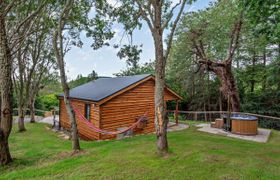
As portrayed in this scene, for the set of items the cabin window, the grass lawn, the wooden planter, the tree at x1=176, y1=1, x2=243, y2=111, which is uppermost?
the tree at x1=176, y1=1, x2=243, y2=111

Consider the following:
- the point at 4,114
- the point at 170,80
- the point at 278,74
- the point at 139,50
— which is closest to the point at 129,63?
the point at 139,50

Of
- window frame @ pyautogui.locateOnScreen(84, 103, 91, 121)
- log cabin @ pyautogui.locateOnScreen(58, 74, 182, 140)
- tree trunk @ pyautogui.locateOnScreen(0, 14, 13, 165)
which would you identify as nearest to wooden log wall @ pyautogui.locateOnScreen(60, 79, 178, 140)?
log cabin @ pyautogui.locateOnScreen(58, 74, 182, 140)

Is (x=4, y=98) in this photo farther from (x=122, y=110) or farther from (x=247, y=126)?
(x=247, y=126)

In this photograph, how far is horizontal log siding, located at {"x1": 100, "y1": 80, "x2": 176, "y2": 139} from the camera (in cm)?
925

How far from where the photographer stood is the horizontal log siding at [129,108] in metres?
9.25

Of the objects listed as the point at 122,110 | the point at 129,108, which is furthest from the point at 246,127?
the point at 122,110

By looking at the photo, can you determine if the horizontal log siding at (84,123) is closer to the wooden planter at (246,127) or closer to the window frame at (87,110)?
the window frame at (87,110)

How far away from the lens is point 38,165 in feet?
17.3

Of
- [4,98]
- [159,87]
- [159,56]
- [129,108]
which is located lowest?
[129,108]

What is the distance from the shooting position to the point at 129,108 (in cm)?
1012

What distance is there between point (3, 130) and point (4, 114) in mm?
426

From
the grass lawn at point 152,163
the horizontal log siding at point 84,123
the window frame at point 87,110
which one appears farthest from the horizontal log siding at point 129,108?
the grass lawn at point 152,163

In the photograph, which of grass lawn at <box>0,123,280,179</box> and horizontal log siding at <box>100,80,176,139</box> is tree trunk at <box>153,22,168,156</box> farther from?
horizontal log siding at <box>100,80,176,139</box>

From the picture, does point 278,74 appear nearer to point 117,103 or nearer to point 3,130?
point 117,103
